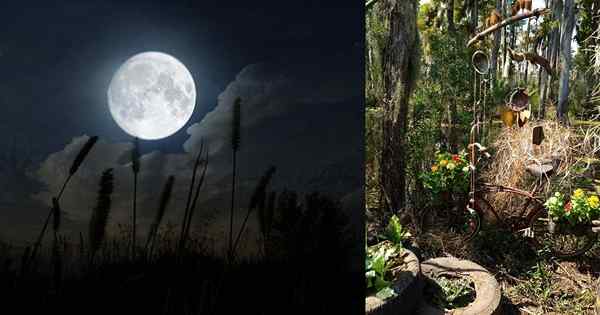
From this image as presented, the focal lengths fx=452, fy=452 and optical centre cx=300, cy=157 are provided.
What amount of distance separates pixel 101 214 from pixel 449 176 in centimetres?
378

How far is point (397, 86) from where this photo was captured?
16.0ft

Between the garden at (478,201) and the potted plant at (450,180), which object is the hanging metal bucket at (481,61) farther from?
the potted plant at (450,180)

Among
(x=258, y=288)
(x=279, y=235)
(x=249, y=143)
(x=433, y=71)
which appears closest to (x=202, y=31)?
(x=249, y=143)

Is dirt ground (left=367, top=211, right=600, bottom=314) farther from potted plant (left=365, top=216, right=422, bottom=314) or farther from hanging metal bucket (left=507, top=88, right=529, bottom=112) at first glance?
hanging metal bucket (left=507, top=88, right=529, bottom=112)

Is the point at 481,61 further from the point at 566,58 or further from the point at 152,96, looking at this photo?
the point at 566,58

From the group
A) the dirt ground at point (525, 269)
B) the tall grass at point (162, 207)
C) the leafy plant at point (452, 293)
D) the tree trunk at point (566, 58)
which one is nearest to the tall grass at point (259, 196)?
the tall grass at point (162, 207)

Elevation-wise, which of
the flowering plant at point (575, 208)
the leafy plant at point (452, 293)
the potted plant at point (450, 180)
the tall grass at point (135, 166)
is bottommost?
the leafy plant at point (452, 293)

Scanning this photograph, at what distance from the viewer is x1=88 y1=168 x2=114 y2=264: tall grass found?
1226 millimetres

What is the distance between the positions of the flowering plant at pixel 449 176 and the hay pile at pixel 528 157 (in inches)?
15.4

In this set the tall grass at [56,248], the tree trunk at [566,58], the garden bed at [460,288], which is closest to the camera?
the tall grass at [56,248]

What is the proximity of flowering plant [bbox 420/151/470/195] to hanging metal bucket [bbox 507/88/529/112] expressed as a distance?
0.74 metres

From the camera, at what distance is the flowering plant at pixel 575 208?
3.91 metres

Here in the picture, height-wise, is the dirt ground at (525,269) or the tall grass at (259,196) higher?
the tall grass at (259,196)

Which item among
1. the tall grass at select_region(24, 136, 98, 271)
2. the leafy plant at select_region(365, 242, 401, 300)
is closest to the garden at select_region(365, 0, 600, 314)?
the leafy plant at select_region(365, 242, 401, 300)
